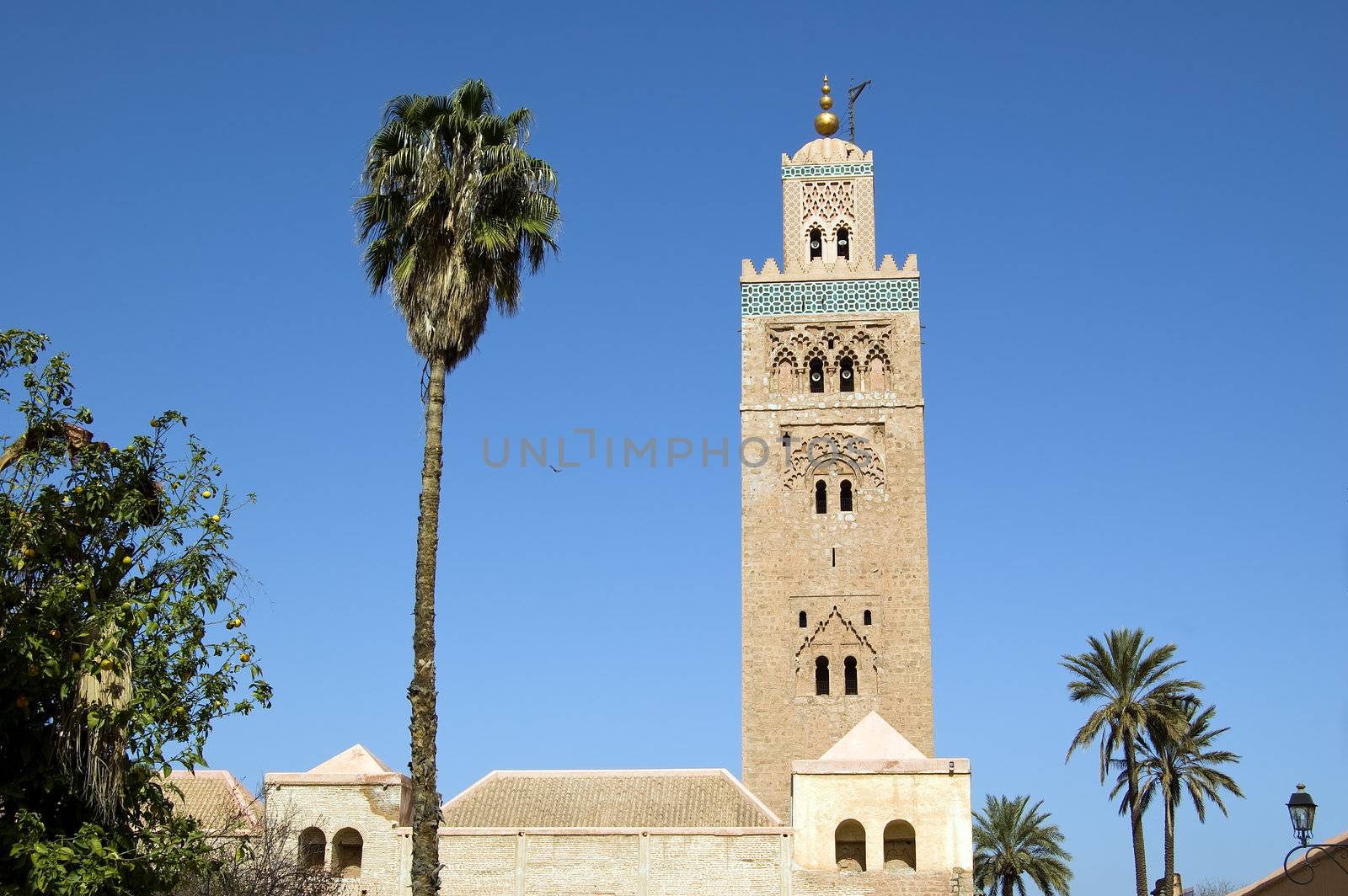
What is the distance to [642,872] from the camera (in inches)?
985

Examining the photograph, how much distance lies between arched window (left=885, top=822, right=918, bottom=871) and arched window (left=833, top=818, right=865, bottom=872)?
407 millimetres

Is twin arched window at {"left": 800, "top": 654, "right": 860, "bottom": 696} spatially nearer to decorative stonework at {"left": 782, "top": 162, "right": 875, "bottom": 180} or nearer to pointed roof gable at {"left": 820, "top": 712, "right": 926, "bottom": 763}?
pointed roof gable at {"left": 820, "top": 712, "right": 926, "bottom": 763}

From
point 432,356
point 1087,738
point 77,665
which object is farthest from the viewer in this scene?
point 1087,738

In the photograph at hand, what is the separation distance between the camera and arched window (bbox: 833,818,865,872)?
25.7 meters

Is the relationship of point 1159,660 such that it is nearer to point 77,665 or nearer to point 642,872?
point 642,872

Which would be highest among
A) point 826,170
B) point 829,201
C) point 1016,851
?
point 826,170

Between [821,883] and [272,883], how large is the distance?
8.55 metres

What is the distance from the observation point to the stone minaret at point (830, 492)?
31844mm

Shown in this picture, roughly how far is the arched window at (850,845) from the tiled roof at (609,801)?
1.17m

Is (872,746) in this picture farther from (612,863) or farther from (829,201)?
(829,201)

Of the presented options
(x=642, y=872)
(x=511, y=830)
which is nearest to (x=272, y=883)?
(x=511, y=830)

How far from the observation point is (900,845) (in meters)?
25.8

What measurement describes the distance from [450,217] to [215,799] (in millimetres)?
14606

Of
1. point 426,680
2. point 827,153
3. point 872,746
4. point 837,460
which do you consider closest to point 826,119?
point 827,153
